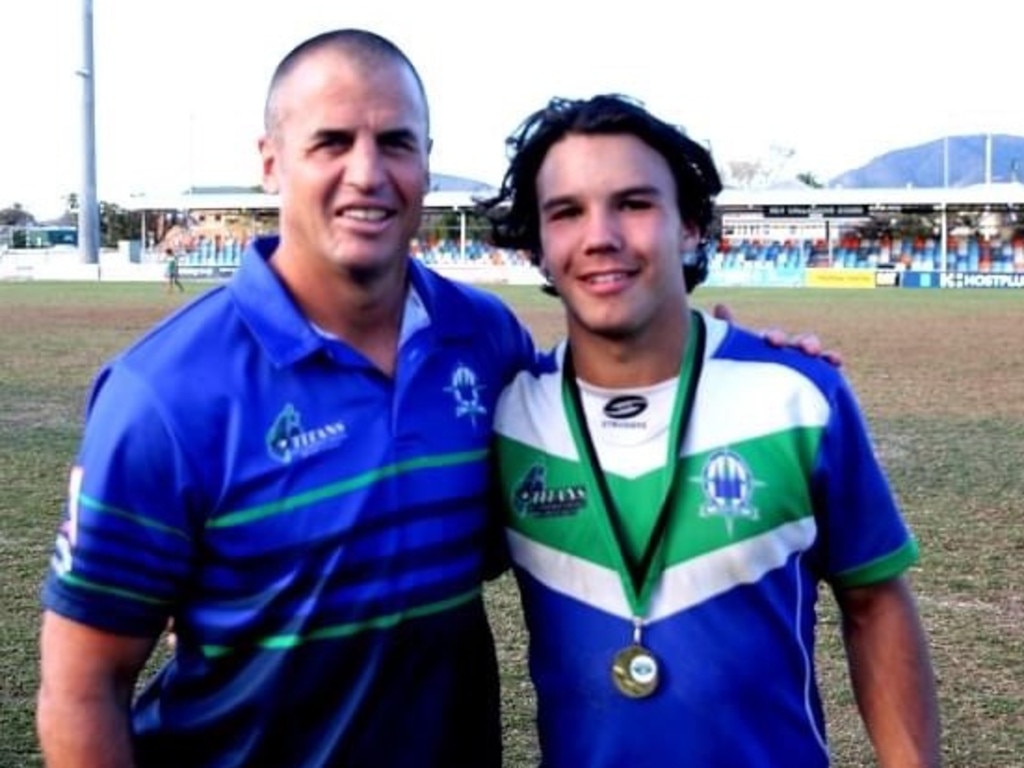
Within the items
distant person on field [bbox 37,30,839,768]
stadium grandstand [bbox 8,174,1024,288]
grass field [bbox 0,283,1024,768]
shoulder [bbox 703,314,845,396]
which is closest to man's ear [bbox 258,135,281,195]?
distant person on field [bbox 37,30,839,768]

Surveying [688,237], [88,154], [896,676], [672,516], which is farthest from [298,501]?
[88,154]

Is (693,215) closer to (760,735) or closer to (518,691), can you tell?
(760,735)

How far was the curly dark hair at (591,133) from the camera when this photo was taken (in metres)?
2.95

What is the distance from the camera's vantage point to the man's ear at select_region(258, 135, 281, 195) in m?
2.91

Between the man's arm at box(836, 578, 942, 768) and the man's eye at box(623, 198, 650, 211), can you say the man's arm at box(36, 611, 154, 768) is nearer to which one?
the man's eye at box(623, 198, 650, 211)

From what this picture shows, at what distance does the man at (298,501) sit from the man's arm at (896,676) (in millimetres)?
719

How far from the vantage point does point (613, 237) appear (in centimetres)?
284

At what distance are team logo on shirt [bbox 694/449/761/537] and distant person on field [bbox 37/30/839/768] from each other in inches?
16.8

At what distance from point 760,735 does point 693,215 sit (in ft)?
3.31

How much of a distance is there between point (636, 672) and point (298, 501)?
2.15 feet

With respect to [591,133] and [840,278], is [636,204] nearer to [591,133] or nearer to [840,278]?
[591,133]

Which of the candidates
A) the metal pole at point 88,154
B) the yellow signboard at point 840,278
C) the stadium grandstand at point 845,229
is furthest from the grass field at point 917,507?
the stadium grandstand at point 845,229

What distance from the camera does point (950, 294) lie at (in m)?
52.7

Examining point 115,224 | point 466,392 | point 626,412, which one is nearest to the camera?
point 626,412
